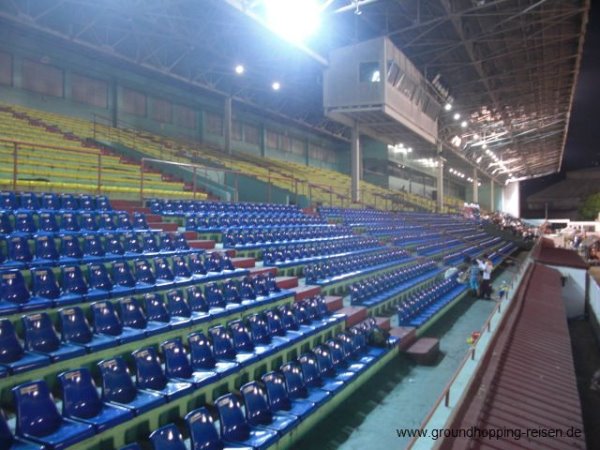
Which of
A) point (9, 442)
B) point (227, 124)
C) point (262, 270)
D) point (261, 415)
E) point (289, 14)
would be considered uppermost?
point (289, 14)

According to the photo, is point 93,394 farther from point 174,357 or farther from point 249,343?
point 249,343

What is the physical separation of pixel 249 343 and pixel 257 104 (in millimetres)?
20040

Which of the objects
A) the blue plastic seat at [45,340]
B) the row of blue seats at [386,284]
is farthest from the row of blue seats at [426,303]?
the blue plastic seat at [45,340]

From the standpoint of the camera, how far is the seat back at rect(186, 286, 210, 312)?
17.0ft

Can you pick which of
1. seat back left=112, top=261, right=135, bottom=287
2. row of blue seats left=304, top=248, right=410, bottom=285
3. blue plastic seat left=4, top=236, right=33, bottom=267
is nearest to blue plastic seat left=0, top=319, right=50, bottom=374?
blue plastic seat left=4, top=236, right=33, bottom=267

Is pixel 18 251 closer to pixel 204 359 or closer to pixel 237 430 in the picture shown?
pixel 204 359

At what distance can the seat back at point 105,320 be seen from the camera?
4.07 m

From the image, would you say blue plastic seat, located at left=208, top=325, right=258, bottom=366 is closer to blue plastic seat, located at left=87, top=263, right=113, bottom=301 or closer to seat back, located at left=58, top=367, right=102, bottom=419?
blue plastic seat, located at left=87, top=263, right=113, bottom=301

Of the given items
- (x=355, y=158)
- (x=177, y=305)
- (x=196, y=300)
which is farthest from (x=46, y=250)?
(x=355, y=158)

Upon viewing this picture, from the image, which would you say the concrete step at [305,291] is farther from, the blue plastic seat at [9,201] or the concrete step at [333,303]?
the blue plastic seat at [9,201]

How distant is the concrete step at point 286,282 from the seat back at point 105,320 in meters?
3.37

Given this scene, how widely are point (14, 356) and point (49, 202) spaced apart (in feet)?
12.5

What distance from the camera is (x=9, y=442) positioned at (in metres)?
2.65

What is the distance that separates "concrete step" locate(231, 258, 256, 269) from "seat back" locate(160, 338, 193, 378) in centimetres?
328
